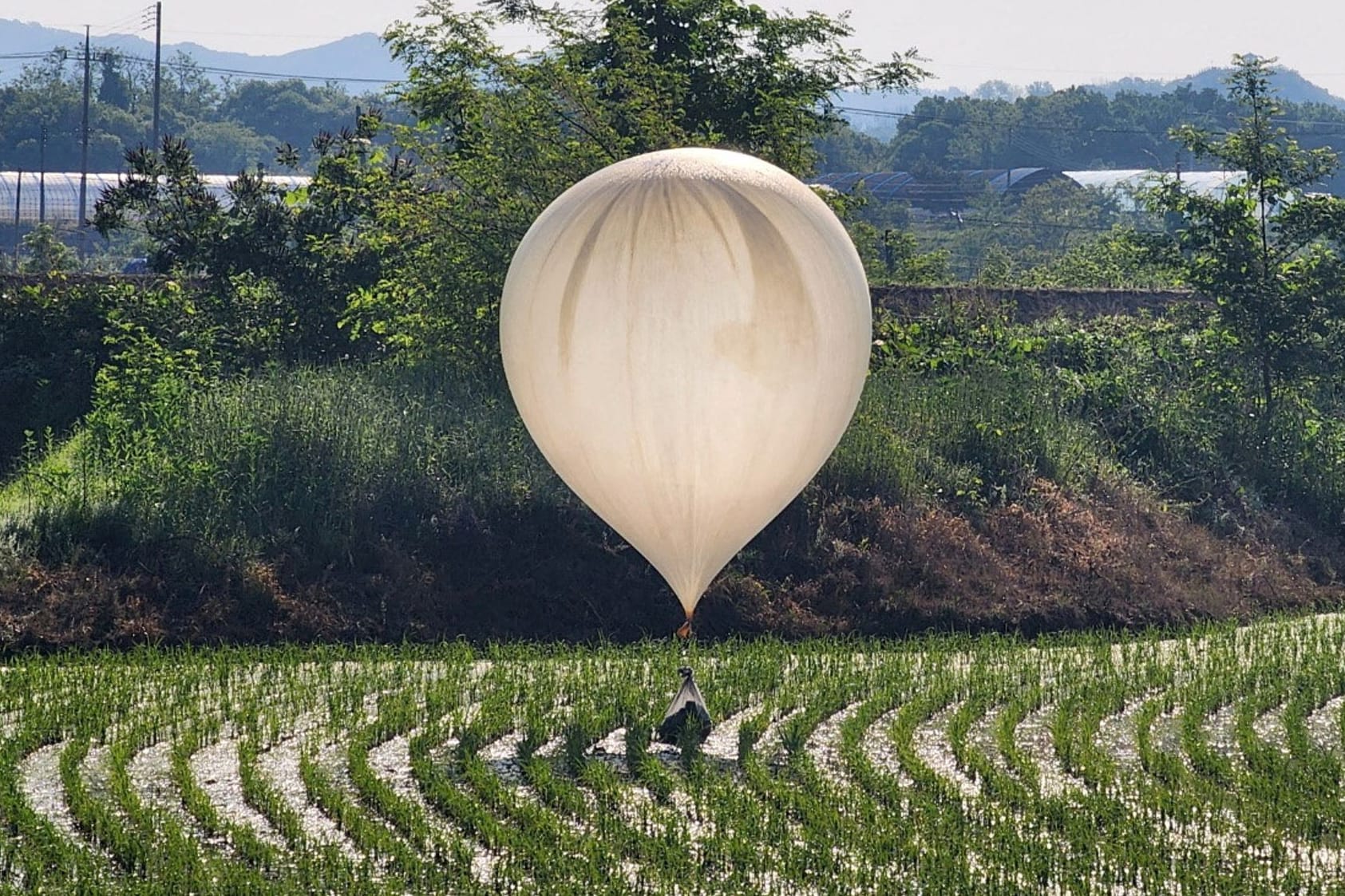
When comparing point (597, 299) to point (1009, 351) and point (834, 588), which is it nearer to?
point (834, 588)

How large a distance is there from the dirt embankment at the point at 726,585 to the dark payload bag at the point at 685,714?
15.8ft

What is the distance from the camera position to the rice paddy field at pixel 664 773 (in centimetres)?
1073

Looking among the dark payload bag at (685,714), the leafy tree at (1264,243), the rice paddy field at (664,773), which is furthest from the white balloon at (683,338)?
the leafy tree at (1264,243)

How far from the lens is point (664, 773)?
12.8 metres

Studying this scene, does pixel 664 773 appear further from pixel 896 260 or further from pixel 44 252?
pixel 44 252

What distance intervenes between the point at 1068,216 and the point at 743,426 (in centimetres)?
6020

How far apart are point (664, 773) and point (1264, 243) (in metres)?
17.6

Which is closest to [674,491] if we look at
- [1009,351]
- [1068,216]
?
[1009,351]

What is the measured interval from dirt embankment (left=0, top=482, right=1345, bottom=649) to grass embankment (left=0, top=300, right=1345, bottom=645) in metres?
0.03

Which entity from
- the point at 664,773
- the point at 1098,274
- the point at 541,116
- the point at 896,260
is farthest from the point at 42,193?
the point at 664,773

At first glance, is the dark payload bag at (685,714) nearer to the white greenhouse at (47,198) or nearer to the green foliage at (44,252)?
the green foliage at (44,252)

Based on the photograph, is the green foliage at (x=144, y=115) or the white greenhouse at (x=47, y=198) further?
the green foliage at (x=144, y=115)

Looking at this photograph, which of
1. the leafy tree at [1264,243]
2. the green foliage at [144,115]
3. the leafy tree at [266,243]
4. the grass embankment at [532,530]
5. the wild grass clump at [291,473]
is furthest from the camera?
the green foliage at [144,115]

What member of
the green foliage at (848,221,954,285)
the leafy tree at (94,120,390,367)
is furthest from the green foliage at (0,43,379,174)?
the leafy tree at (94,120,390,367)
